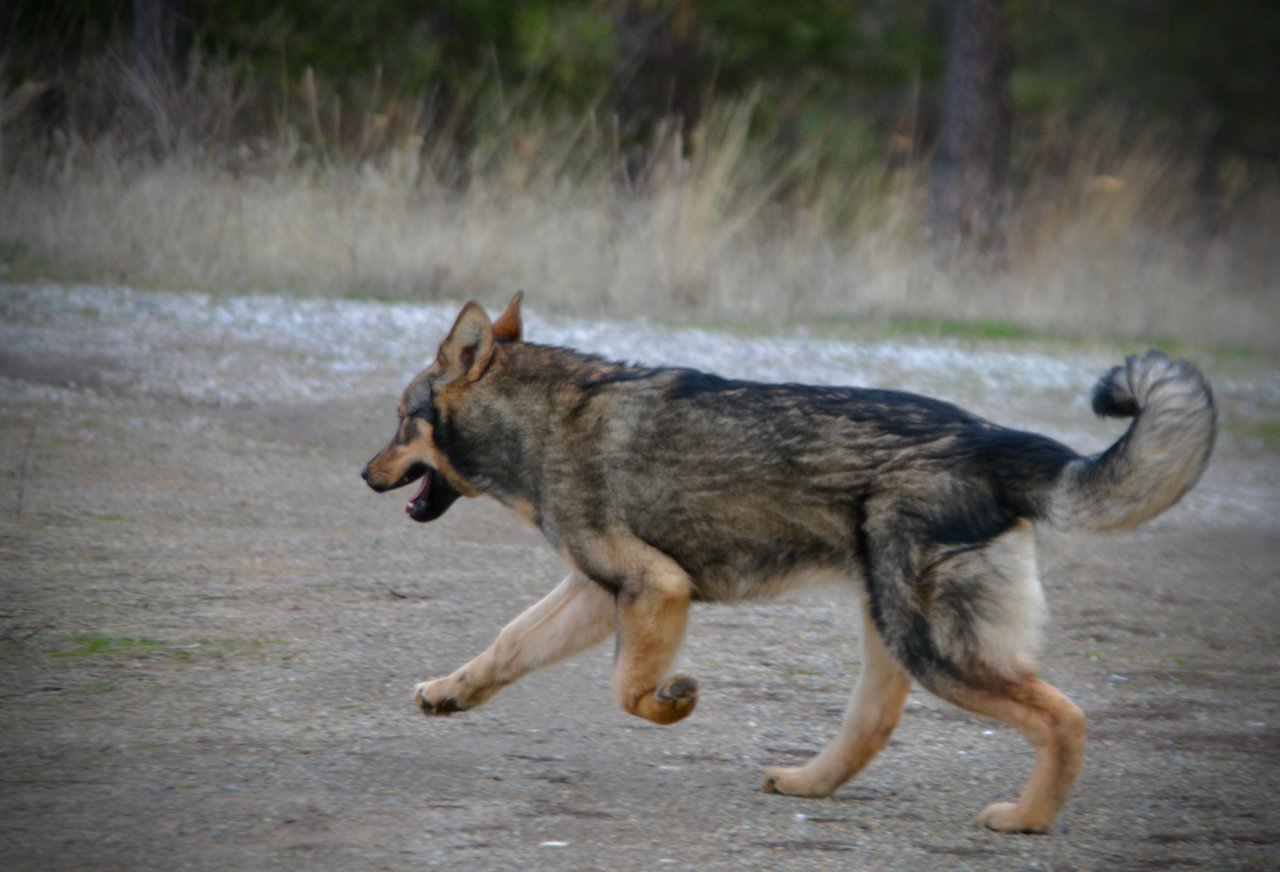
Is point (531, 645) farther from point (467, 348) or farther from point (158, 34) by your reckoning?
point (158, 34)

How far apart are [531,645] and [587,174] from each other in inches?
414

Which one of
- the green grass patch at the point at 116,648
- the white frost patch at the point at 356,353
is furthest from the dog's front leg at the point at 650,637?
the white frost patch at the point at 356,353

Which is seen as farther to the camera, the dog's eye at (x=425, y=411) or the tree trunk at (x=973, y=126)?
the tree trunk at (x=973, y=126)

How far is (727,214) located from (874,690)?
1047cm

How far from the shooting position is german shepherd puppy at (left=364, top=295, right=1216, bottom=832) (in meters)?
3.78

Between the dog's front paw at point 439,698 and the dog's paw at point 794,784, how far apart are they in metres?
0.98

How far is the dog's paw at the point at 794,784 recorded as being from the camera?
4.14 m

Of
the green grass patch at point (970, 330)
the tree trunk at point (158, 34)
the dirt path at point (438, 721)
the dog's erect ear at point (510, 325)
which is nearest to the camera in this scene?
the dirt path at point (438, 721)

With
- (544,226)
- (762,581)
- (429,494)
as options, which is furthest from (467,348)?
(544,226)

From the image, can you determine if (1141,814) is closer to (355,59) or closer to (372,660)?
(372,660)

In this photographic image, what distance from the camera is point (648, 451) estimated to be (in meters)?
4.36

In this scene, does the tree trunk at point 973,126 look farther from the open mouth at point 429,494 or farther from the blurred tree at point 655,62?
the open mouth at point 429,494

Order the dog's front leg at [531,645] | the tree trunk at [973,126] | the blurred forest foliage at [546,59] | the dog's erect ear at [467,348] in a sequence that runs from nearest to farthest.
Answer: the dog's front leg at [531,645]
the dog's erect ear at [467,348]
the blurred forest foliage at [546,59]
the tree trunk at [973,126]

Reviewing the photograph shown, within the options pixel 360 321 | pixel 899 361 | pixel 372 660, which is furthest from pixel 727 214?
pixel 372 660
